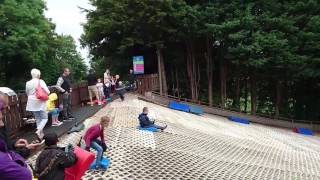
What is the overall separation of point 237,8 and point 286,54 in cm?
538

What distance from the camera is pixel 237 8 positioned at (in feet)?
119

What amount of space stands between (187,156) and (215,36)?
870 inches

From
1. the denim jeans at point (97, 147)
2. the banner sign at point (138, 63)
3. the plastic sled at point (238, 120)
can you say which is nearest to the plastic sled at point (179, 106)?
the banner sign at point (138, 63)

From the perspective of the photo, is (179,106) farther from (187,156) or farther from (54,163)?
(54,163)

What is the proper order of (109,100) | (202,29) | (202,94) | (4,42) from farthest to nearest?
(202,94)
(4,42)
(202,29)
(109,100)

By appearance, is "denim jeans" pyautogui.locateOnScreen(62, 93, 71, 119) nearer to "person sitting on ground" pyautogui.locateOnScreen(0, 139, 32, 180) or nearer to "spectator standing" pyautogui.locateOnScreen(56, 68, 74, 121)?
"spectator standing" pyautogui.locateOnScreen(56, 68, 74, 121)

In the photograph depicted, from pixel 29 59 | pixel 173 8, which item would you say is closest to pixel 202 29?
pixel 173 8

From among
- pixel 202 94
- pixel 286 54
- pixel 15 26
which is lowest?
Result: pixel 202 94

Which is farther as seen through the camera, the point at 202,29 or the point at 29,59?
the point at 29,59

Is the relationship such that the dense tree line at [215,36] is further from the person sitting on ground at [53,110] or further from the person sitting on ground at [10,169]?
the person sitting on ground at [10,169]

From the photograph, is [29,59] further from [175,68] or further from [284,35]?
[284,35]

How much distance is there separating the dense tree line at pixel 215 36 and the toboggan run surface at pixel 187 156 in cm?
1327

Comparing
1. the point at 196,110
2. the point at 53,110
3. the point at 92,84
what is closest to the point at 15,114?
the point at 53,110

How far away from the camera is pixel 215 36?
1410 inches
